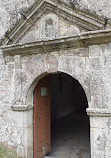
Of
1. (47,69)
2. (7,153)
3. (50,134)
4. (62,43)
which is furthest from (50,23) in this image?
(7,153)

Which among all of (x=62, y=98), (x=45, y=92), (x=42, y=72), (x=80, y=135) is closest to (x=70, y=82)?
(x=62, y=98)

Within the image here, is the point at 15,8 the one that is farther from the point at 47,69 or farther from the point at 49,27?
the point at 47,69

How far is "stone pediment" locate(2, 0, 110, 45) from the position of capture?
2.71 meters

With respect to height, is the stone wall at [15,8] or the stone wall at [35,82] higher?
the stone wall at [15,8]

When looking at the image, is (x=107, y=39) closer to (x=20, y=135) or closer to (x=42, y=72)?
(x=42, y=72)

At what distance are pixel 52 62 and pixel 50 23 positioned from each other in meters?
0.71

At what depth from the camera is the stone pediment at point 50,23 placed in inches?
107

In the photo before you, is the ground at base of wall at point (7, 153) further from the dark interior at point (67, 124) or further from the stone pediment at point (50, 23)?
the stone pediment at point (50, 23)

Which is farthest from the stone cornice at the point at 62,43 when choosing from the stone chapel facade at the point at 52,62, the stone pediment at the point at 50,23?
the stone pediment at the point at 50,23

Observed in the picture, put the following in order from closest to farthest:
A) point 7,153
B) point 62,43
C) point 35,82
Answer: point 62,43 < point 35,82 < point 7,153

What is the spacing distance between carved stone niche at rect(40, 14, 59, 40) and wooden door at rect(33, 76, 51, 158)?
3.28 ft

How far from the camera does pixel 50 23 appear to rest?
308 centimetres

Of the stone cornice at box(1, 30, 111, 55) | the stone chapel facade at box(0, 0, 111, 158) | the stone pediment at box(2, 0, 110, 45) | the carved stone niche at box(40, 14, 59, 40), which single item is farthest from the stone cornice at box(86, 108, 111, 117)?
the carved stone niche at box(40, 14, 59, 40)

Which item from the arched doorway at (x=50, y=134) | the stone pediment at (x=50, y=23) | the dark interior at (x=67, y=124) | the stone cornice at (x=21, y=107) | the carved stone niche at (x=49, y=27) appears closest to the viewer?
the stone pediment at (x=50, y=23)
